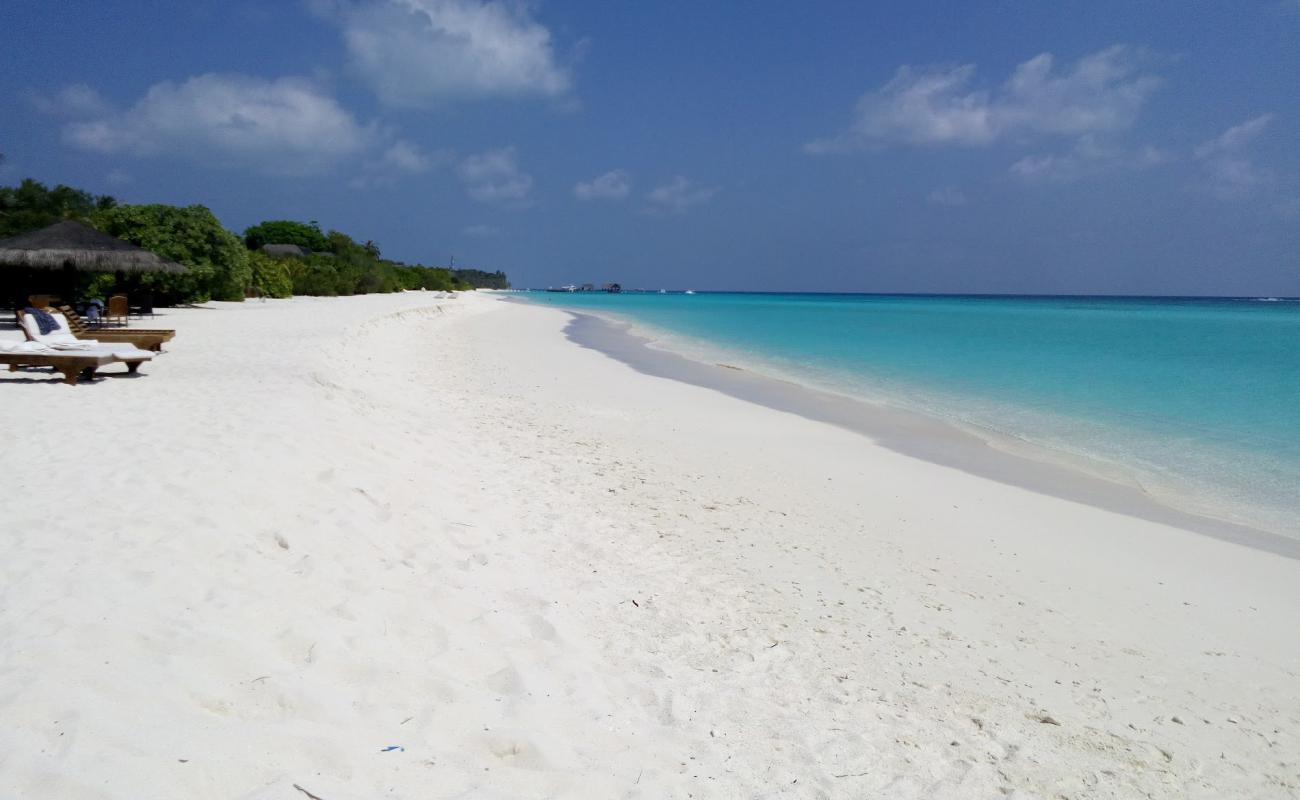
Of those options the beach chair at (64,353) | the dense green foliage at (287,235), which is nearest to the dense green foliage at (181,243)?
the beach chair at (64,353)

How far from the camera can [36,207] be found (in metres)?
26.1

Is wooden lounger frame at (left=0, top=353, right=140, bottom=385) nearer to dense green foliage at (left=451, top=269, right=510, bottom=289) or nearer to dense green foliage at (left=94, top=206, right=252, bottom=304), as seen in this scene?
dense green foliage at (left=94, top=206, right=252, bottom=304)

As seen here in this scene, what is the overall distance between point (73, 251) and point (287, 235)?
169 feet

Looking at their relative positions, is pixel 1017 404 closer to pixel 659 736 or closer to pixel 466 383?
pixel 466 383

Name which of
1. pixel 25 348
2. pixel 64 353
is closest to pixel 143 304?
pixel 25 348

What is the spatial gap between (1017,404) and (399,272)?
59246 millimetres

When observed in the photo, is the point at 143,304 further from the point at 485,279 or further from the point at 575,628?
the point at 485,279

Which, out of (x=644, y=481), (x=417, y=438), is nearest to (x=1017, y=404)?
(x=644, y=481)

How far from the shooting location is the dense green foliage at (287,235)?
204 feet

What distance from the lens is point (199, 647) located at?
2.90 m

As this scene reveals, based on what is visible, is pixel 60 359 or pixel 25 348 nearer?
pixel 60 359

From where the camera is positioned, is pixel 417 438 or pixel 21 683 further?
pixel 417 438

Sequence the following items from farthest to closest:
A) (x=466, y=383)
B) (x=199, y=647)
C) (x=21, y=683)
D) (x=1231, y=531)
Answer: (x=466, y=383), (x=1231, y=531), (x=199, y=647), (x=21, y=683)

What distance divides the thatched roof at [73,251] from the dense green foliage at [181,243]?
4.45 metres
